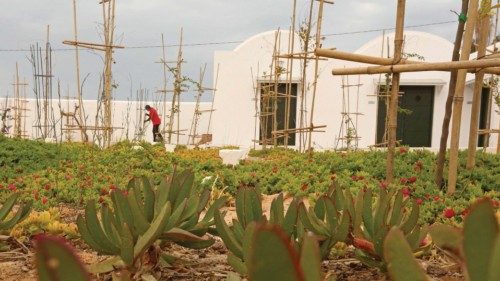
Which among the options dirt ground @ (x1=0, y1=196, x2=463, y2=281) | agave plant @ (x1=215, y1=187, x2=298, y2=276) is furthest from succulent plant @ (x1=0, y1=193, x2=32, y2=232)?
agave plant @ (x1=215, y1=187, x2=298, y2=276)

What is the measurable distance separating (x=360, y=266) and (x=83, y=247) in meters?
1.21

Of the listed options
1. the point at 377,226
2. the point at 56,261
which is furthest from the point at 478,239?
the point at 377,226

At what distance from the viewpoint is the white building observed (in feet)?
45.4

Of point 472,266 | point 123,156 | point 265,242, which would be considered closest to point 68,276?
point 265,242

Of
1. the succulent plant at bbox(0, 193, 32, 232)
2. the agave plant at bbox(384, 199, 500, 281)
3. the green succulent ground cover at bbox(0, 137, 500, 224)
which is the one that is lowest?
the green succulent ground cover at bbox(0, 137, 500, 224)

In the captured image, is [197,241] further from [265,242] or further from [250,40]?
[250,40]

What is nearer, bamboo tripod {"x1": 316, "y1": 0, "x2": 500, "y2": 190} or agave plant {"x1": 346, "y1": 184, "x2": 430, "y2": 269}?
agave plant {"x1": 346, "y1": 184, "x2": 430, "y2": 269}

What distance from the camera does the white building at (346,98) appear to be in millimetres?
13828

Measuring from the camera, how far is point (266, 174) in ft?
18.6

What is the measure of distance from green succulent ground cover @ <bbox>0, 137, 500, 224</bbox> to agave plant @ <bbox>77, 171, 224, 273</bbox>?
1327 mm

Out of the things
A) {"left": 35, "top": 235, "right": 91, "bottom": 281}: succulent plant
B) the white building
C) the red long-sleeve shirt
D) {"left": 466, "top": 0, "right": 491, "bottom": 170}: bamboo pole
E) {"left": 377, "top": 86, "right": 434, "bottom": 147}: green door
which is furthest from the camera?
the red long-sleeve shirt

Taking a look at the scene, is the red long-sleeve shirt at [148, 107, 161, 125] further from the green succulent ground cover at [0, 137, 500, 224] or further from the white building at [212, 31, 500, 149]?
the green succulent ground cover at [0, 137, 500, 224]

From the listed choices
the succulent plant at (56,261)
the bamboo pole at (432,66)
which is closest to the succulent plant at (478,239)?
the succulent plant at (56,261)

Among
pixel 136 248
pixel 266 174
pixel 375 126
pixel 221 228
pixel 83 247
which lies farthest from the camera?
pixel 375 126
